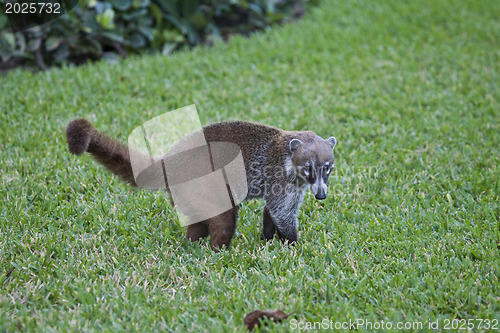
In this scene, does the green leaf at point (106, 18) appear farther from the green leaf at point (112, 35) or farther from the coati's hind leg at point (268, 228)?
the coati's hind leg at point (268, 228)

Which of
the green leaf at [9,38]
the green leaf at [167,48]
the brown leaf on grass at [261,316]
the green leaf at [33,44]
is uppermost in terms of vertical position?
the brown leaf on grass at [261,316]

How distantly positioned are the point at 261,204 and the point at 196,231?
2.90ft

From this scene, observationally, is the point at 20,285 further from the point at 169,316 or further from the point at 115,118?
the point at 115,118

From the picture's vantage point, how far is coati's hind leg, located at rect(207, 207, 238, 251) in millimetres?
3517

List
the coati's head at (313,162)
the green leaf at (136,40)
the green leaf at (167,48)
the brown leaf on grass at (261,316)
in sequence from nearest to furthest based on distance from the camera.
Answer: the brown leaf on grass at (261,316) → the coati's head at (313,162) → the green leaf at (136,40) → the green leaf at (167,48)

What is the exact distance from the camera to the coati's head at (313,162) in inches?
135

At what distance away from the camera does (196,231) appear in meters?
3.77

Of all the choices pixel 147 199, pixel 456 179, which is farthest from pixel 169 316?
pixel 456 179

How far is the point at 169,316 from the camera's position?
116 inches

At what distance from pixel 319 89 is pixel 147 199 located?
311cm

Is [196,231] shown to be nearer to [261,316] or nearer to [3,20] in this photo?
[261,316]

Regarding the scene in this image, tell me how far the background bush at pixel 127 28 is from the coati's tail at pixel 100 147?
11.8ft

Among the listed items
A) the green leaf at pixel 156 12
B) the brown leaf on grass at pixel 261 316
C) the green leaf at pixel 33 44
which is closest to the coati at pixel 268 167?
the brown leaf on grass at pixel 261 316

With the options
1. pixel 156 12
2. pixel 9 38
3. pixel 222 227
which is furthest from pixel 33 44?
pixel 222 227
